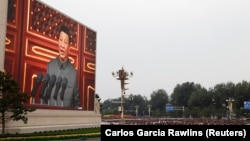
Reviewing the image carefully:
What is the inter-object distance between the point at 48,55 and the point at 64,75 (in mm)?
4457

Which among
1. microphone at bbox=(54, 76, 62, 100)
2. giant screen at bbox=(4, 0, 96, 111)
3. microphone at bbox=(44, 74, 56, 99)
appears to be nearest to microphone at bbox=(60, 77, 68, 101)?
giant screen at bbox=(4, 0, 96, 111)

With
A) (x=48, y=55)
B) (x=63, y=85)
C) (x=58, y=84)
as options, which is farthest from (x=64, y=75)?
(x=48, y=55)

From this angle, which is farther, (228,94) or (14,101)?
(228,94)

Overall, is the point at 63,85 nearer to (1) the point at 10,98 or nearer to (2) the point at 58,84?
(2) the point at 58,84

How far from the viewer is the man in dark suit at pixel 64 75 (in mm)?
42375

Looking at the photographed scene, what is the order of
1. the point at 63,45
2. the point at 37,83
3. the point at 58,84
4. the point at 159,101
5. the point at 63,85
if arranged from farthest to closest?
the point at 159,101 → the point at 63,45 → the point at 63,85 → the point at 58,84 → the point at 37,83

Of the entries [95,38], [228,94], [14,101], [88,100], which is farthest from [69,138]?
[228,94]

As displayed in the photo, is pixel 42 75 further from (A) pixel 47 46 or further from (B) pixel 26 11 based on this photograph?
(B) pixel 26 11

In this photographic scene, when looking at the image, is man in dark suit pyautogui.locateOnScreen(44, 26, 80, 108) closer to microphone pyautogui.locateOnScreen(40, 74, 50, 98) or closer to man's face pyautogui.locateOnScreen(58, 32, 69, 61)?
man's face pyautogui.locateOnScreen(58, 32, 69, 61)

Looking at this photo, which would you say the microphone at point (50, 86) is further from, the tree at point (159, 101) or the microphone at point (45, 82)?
the tree at point (159, 101)

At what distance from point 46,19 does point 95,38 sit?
15.4 metres

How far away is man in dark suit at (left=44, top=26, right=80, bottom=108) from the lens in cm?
4238

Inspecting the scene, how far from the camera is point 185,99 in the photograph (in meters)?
143

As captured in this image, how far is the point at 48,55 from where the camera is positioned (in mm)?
41250
